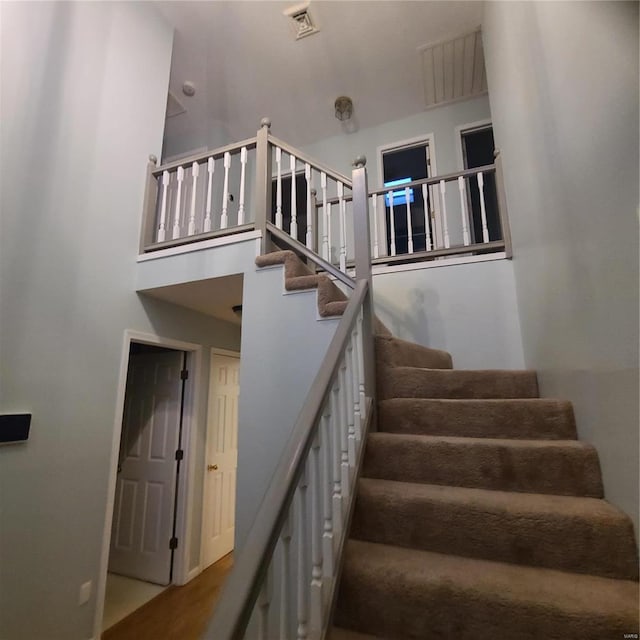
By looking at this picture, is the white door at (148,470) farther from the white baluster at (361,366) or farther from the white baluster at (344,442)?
the white baluster at (344,442)

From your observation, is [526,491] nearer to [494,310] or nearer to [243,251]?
[494,310]

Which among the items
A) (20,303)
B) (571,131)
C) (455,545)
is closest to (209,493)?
(20,303)

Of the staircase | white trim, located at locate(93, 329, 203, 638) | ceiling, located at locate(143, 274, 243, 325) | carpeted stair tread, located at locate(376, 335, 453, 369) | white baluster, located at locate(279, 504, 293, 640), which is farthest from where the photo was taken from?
ceiling, located at locate(143, 274, 243, 325)

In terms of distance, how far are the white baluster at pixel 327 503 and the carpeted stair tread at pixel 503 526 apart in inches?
10.9

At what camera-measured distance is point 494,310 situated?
2809 millimetres

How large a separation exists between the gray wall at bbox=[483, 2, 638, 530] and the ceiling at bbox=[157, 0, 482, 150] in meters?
1.64

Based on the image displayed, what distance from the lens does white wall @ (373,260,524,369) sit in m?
2.75

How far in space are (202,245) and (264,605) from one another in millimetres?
2207

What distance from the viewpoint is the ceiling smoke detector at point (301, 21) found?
3.29 metres

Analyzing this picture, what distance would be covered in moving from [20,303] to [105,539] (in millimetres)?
1626

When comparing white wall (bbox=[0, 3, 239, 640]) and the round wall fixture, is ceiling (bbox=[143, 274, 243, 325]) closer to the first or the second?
white wall (bbox=[0, 3, 239, 640])

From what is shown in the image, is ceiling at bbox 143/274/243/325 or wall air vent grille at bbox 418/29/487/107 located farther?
wall air vent grille at bbox 418/29/487/107

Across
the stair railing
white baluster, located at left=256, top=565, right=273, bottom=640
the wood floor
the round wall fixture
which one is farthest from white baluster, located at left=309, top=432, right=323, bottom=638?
the round wall fixture

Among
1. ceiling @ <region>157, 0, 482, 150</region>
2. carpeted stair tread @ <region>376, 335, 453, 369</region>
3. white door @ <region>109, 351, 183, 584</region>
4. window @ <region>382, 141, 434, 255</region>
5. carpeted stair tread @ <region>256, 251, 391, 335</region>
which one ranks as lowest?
white door @ <region>109, 351, 183, 584</region>
